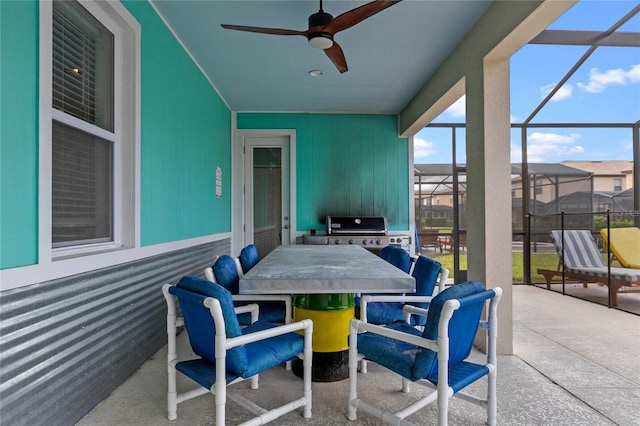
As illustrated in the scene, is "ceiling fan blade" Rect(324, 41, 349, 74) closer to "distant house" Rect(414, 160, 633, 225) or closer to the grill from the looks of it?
the grill

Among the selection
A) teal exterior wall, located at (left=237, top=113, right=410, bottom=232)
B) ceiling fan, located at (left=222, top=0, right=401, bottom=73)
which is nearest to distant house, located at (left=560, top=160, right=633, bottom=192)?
teal exterior wall, located at (left=237, top=113, right=410, bottom=232)

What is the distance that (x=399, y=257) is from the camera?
8.65ft

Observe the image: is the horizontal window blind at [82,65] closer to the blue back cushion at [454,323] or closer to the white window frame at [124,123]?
the white window frame at [124,123]

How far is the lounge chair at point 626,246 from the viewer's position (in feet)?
14.2

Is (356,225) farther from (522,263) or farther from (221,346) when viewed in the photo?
(221,346)

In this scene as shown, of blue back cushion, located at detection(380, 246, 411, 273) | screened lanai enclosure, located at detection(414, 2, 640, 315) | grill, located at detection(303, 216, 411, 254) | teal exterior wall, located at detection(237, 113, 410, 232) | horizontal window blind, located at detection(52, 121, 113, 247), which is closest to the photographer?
horizontal window blind, located at detection(52, 121, 113, 247)

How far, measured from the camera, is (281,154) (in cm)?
529

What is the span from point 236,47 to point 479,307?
2975 millimetres

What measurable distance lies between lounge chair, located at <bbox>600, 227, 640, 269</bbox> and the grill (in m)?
2.59

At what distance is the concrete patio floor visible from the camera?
1748 mm

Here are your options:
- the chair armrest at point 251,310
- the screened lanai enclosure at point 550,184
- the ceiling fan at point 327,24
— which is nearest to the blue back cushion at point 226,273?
the chair armrest at point 251,310

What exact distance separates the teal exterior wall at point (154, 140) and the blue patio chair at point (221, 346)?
68 cm

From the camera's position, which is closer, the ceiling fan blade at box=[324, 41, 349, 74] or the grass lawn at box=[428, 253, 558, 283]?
the ceiling fan blade at box=[324, 41, 349, 74]

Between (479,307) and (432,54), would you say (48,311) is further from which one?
(432,54)
